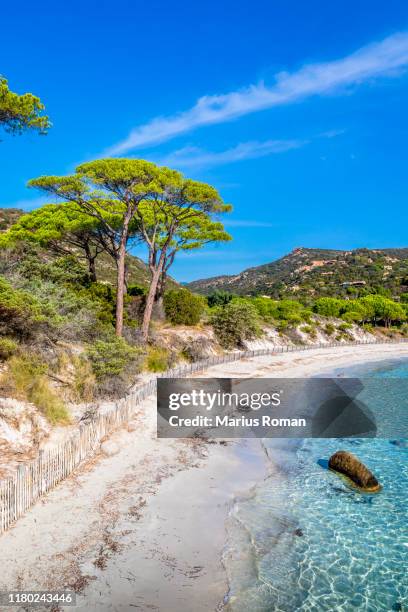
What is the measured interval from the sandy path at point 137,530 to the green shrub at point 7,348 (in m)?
4.47

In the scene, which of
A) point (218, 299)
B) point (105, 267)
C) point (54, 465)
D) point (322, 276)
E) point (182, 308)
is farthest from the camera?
point (322, 276)

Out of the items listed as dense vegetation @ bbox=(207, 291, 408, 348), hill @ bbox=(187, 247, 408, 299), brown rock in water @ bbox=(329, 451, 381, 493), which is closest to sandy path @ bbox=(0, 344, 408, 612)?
brown rock in water @ bbox=(329, 451, 381, 493)

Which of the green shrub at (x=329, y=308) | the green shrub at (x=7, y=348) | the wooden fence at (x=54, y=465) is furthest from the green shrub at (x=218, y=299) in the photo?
the green shrub at (x=7, y=348)

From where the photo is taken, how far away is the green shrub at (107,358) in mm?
16625

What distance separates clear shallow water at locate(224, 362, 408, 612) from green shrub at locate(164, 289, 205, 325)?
65.0 feet

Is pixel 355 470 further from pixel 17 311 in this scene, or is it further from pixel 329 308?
pixel 329 308

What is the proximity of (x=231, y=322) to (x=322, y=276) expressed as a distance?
6838 cm

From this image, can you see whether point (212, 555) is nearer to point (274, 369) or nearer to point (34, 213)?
point (274, 369)

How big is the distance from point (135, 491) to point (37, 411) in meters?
4.22

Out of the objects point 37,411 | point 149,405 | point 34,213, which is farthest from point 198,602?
point 34,213

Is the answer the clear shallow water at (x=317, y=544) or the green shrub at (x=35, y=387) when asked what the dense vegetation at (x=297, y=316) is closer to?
the green shrub at (x=35, y=387)

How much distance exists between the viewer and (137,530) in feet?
27.2

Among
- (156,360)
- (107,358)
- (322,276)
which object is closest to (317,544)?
(107,358)

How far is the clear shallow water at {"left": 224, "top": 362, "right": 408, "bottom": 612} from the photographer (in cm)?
702
